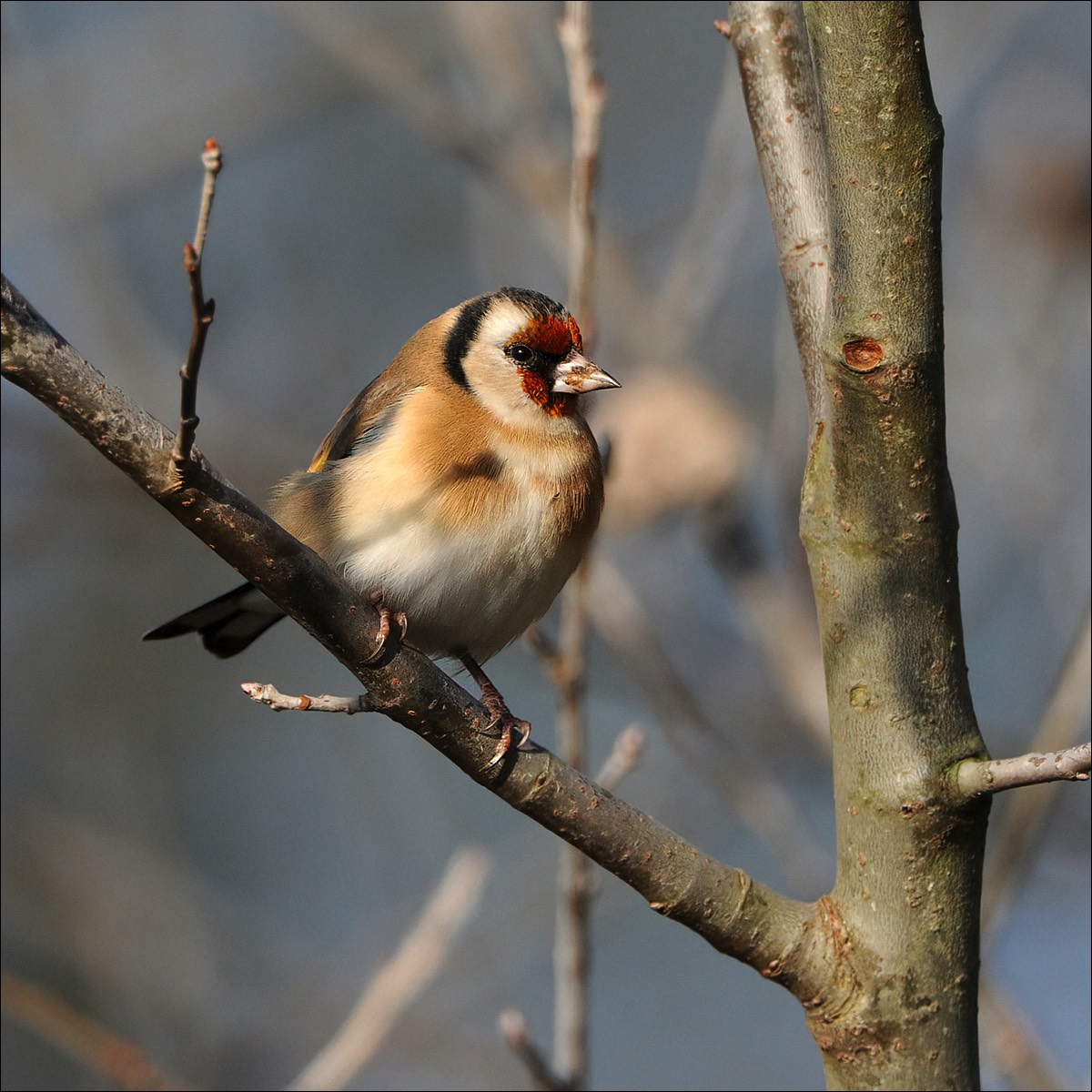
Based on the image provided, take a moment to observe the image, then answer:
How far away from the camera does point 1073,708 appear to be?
3057 millimetres

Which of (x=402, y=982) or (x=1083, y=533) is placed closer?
(x=402, y=982)

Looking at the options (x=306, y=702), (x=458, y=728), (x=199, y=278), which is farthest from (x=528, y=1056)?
(x=199, y=278)

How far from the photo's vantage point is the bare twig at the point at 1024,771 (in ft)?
5.96

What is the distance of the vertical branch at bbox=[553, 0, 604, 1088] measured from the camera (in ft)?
9.02

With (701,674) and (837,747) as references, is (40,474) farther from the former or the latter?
(837,747)

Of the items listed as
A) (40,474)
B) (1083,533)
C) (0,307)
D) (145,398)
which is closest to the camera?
(0,307)

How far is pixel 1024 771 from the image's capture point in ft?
6.58

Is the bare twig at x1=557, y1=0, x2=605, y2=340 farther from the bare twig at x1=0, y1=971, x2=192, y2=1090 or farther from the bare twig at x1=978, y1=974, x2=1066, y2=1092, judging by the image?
→ the bare twig at x1=0, y1=971, x2=192, y2=1090

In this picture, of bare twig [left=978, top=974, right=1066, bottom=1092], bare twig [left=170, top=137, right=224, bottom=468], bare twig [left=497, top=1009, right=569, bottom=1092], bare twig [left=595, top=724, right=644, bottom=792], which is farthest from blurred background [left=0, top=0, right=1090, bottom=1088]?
bare twig [left=170, top=137, right=224, bottom=468]

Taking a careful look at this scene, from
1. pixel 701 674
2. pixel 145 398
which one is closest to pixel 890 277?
pixel 701 674

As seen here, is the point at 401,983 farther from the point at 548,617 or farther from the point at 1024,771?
the point at 548,617

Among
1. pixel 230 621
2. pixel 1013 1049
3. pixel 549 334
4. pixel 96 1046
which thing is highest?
pixel 549 334

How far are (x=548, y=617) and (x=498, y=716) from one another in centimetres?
344

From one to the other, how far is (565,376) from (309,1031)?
11.4 ft
